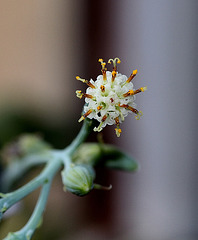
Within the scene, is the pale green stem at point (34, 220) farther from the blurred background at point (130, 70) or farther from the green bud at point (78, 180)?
the blurred background at point (130, 70)

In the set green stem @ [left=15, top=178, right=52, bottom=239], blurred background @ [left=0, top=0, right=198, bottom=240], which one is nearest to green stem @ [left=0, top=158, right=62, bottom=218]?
green stem @ [left=15, top=178, right=52, bottom=239]

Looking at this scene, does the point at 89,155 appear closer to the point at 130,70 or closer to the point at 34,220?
the point at 34,220

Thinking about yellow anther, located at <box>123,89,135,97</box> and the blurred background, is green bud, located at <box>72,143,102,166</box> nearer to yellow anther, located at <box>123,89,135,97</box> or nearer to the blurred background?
yellow anther, located at <box>123,89,135,97</box>

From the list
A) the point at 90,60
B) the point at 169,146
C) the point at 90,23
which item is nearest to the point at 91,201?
the point at 169,146

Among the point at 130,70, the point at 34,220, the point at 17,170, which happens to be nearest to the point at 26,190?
the point at 34,220

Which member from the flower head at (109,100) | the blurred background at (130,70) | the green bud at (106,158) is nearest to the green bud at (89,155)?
the green bud at (106,158)
